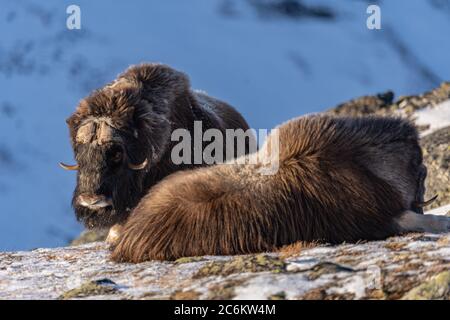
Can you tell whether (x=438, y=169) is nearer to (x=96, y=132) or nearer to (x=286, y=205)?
(x=96, y=132)

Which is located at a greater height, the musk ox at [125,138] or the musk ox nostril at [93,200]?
the musk ox at [125,138]

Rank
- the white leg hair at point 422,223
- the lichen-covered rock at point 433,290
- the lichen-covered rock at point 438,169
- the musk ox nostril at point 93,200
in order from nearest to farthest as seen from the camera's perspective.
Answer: the lichen-covered rock at point 433,290 → the white leg hair at point 422,223 → the musk ox nostril at point 93,200 → the lichen-covered rock at point 438,169

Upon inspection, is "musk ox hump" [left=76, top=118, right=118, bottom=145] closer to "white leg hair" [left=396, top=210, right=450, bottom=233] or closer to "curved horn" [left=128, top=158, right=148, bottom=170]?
"curved horn" [left=128, top=158, right=148, bottom=170]

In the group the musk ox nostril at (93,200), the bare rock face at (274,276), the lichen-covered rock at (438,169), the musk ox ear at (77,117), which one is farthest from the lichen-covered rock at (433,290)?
the lichen-covered rock at (438,169)

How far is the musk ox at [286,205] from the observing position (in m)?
4.51

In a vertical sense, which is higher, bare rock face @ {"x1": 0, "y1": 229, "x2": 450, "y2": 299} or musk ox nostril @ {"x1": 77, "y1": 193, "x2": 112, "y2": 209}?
musk ox nostril @ {"x1": 77, "y1": 193, "x2": 112, "y2": 209}

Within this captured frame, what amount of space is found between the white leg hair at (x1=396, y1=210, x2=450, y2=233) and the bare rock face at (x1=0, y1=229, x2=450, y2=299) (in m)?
0.14

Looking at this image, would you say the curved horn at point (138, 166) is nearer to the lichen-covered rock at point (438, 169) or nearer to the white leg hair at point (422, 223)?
the white leg hair at point (422, 223)

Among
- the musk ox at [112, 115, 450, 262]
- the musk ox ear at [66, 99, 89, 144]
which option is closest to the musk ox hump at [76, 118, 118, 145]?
the musk ox ear at [66, 99, 89, 144]

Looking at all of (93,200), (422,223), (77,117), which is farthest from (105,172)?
(422,223)

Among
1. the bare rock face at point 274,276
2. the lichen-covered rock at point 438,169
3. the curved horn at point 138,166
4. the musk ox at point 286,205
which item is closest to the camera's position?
the bare rock face at point 274,276

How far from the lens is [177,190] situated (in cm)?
467

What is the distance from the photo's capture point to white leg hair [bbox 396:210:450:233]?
4652 millimetres
